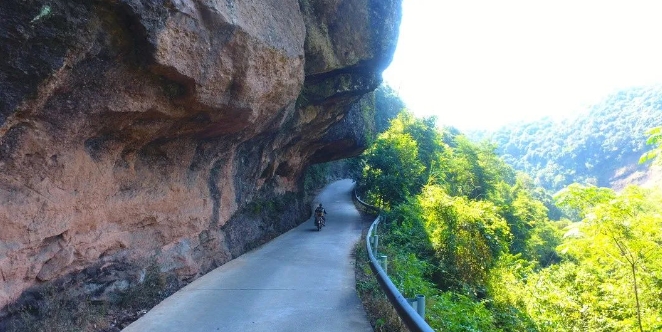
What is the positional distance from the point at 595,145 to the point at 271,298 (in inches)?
6612

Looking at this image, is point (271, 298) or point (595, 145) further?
point (595, 145)

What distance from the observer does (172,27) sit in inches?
251

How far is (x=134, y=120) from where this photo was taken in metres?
7.19

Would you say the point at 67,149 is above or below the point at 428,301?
above

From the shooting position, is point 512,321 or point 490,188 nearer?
point 512,321

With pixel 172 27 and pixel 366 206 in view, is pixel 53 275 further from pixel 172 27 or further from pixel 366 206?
pixel 366 206

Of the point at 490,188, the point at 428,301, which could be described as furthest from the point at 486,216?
the point at 490,188

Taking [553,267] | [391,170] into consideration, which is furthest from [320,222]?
[553,267]

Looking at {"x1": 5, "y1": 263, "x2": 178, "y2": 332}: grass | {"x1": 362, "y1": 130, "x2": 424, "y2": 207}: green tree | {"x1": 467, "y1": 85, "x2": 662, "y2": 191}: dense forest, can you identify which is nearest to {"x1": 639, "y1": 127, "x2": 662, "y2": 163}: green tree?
{"x1": 5, "y1": 263, "x2": 178, "y2": 332}: grass

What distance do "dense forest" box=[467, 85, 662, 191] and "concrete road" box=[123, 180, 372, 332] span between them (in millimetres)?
122845

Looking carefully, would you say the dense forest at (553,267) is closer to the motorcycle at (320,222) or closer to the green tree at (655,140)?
the motorcycle at (320,222)

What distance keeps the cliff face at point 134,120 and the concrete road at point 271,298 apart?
2.63ft

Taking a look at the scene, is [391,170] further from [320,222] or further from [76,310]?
[76,310]

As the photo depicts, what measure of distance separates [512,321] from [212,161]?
9.11 meters
